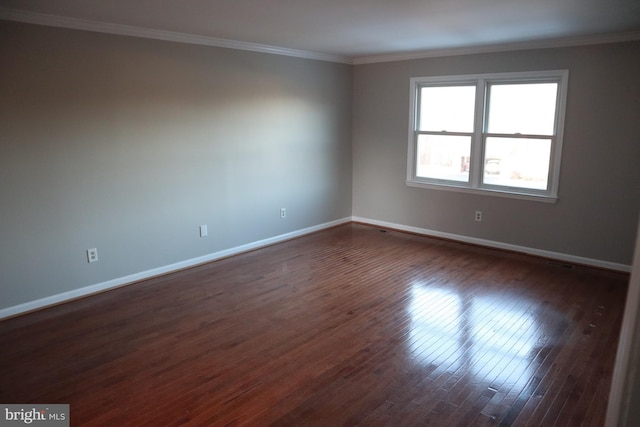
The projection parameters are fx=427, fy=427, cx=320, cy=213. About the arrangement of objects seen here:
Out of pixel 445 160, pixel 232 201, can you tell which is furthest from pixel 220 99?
pixel 445 160

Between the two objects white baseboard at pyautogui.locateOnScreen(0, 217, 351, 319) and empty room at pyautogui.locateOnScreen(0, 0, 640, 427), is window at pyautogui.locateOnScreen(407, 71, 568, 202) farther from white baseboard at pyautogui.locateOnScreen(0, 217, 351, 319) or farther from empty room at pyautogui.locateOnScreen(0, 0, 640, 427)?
white baseboard at pyautogui.locateOnScreen(0, 217, 351, 319)

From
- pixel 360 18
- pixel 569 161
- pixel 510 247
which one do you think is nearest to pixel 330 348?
Answer: pixel 360 18

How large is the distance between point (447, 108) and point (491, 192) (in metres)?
1.24

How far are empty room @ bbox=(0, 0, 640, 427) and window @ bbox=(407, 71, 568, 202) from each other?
1.1 inches

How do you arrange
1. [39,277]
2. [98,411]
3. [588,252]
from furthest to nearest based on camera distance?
[588,252]
[39,277]
[98,411]

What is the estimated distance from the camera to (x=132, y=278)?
170 inches

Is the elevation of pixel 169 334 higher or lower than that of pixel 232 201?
lower

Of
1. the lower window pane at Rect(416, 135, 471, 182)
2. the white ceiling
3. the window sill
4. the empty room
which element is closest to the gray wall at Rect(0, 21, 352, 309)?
the empty room

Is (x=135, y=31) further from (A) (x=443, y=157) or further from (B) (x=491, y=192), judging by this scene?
(B) (x=491, y=192)

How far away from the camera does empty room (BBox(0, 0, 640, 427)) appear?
8.95 ft

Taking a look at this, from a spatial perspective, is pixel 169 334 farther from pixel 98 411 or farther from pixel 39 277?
pixel 39 277

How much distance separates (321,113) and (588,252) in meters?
3.68

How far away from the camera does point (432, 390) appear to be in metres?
2.64

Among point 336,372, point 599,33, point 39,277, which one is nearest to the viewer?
point 336,372
